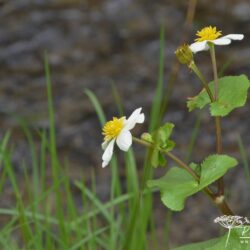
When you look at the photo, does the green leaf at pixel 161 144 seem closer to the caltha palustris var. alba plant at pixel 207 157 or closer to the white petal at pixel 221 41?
the caltha palustris var. alba plant at pixel 207 157

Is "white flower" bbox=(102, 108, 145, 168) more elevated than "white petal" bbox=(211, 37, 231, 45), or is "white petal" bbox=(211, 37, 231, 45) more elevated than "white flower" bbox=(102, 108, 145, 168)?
"white petal" bbox=(211, 37, 231, 45)

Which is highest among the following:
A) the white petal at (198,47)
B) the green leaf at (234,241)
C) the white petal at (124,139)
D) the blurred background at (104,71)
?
the white petal at (198,47)

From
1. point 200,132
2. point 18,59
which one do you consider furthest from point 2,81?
point 200,132

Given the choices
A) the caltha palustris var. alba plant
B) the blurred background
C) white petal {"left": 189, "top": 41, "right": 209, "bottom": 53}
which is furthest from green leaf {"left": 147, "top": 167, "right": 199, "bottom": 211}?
the blurred background

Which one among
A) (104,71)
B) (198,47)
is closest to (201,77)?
(198,47)

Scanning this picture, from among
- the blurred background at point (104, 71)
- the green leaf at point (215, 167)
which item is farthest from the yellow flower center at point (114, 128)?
the blurred background at point (104, 71)

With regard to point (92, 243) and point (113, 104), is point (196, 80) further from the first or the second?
point (92, 243)

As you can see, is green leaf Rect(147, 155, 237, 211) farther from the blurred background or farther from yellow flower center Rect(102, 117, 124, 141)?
the blurred background
